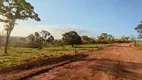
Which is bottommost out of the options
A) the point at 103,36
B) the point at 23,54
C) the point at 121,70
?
the point at 121,70

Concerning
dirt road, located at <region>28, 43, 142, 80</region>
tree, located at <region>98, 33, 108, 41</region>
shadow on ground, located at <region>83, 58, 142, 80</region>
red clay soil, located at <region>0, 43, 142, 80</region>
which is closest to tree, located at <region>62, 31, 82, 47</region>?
dirt road, located at <region>28, 43, 142, 80</region>

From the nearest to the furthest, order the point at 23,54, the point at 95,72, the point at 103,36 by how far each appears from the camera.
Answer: the point at 95,72, the point at 23,54, the point at 103,36

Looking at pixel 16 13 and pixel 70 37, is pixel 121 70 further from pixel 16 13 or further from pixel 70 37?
pixel 70 37

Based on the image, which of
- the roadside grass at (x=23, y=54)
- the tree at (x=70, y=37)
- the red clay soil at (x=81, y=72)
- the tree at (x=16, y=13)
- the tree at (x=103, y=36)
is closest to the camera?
the red clay soil at (x=81, y=72)

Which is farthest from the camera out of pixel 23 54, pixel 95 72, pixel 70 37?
pixel 70 37

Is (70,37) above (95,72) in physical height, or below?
above

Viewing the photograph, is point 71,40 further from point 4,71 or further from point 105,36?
point 105,36

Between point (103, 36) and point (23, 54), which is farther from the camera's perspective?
point (103, 36)

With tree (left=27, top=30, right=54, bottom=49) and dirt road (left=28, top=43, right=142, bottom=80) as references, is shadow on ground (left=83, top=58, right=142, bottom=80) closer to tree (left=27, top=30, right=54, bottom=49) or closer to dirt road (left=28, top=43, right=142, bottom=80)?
dirt road (left=28, top=43, right=142, bottom=80)

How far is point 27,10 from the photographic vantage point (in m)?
33.0

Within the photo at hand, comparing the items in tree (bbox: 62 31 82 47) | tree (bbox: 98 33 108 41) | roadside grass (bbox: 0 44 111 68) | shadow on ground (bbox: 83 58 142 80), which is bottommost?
shadow on ground (bbox: 83 58 142 80)

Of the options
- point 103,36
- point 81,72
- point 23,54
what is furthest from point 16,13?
point 103,36

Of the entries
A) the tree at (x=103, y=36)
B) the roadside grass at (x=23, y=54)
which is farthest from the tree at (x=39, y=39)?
the tree at (x=103, y=36)

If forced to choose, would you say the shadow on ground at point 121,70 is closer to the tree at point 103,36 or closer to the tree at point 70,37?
the tree at point 70,37
